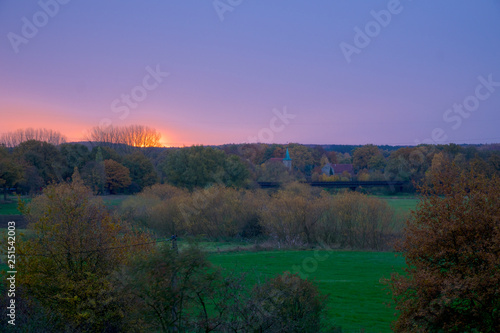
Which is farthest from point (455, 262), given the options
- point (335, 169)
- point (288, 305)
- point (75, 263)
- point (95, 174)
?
point (335, 169)

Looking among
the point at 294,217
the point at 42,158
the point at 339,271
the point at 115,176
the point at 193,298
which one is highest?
the point at 42,158

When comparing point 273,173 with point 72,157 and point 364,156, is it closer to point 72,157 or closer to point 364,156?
point 72,157

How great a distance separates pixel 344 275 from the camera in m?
20.7

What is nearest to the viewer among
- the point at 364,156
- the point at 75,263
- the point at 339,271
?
the point at 75,263

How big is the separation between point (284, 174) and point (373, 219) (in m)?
30.5

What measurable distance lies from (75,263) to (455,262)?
977cm

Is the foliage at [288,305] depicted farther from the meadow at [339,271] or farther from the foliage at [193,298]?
the meadow at [339,271]

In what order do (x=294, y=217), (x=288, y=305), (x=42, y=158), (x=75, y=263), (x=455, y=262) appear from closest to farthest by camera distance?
(x=455, y=262) < (x=288, y=305) < (x=75, y=263) < (x=294, y=217) < (x=42, y=158)

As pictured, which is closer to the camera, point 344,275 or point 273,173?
point 344,275

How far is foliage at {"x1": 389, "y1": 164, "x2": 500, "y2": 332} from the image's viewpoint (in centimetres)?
794

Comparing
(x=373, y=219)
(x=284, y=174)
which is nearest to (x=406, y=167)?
(x=284, y=174)

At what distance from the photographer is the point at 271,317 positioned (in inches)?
321

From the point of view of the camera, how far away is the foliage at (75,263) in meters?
9.53

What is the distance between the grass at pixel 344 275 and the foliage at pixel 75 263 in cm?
349
